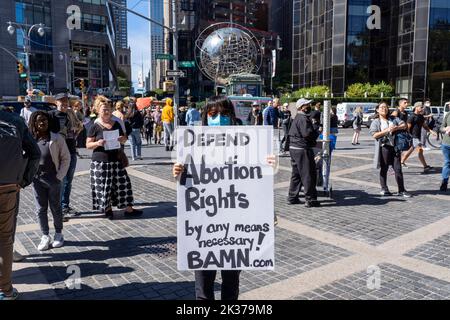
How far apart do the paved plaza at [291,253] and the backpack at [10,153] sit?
1.21 meters

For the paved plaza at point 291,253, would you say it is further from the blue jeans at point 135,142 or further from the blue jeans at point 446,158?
the blue jeans at point 135,142

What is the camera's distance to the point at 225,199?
3.08 meters

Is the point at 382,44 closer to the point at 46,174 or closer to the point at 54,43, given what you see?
the point at 54,43

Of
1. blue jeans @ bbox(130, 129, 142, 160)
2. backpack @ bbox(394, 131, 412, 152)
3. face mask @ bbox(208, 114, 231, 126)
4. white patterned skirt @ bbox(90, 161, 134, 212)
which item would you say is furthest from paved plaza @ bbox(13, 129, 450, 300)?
blue jeans @ bbox(130, 129, 142, 160)

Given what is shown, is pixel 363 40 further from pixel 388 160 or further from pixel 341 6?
pixel 388 160

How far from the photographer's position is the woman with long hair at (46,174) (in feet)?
17.2

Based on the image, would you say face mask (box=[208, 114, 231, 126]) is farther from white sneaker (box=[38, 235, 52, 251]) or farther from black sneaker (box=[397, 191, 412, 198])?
black sneaker (box=[397, 191, 412, 198])

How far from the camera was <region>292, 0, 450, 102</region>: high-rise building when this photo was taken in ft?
139

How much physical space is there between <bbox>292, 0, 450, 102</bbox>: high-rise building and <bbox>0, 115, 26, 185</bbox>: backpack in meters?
41.0

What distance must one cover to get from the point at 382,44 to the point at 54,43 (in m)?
47.7

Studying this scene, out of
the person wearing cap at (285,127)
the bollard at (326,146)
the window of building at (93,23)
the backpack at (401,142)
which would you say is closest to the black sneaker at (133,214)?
the bollard at (326,146)

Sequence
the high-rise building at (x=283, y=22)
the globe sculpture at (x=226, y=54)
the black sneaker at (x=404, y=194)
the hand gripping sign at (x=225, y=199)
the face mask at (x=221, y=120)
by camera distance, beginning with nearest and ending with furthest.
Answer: the hand gripping sign at (x=225, y=199), the face mask at (x=221, y=120), the black sneaker at (x=404, y=194), the globe sculpture at (x=226, y=54), the high-rise building at (x=283, y=22)

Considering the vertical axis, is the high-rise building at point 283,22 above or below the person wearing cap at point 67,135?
above

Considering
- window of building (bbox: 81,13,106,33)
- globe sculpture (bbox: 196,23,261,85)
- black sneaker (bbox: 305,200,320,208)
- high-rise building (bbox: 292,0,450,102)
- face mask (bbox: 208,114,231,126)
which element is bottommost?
black sneaker (bbox: 305,200,320,208)
